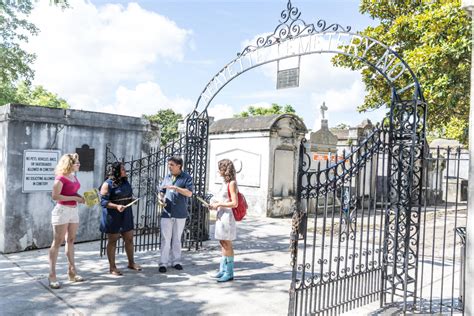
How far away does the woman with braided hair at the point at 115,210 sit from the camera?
5.53m

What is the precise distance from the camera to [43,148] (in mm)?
7047

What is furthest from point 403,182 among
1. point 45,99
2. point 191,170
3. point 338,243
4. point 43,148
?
point 45,99

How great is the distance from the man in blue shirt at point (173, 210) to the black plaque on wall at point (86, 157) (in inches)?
94.7

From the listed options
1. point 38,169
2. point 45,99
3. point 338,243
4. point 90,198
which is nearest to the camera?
point 338,243

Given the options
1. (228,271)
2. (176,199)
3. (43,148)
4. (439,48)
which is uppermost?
(439,48)

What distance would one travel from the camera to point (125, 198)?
222 inches

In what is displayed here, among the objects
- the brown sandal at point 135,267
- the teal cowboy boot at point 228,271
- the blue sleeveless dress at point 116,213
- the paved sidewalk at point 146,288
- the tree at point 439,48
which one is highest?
the tree at point 439,48

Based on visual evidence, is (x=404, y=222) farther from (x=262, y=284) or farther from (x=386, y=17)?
(x=386, y=17)

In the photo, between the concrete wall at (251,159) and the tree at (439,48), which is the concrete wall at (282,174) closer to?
the concrete wall at (251,159)

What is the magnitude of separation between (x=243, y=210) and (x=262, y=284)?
3.59ft

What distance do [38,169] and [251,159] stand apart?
7.58m

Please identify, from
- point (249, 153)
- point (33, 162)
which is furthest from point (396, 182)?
point (249, 153)

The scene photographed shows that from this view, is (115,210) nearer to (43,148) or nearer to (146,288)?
(146,288)

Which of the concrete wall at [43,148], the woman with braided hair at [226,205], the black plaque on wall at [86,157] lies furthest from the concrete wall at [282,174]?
the woman with braided hair at [226,205]
